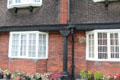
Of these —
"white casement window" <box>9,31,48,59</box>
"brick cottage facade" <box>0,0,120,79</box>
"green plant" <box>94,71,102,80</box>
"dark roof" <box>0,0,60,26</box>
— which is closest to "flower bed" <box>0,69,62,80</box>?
"brick cottage facade" <box>0,0,120,79</box>

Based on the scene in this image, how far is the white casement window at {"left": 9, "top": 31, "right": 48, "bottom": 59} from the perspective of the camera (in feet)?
30.6

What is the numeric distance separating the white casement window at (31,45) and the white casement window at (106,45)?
3.05 m

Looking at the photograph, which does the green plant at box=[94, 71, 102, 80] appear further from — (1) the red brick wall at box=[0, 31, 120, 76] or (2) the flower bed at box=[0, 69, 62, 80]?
(2) the flower bed at box=[0, 69, 62, 80]

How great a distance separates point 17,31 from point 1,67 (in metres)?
2.83

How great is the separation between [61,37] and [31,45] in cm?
197

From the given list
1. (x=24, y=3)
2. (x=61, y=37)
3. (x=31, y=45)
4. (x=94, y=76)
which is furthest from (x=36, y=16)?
(x=94, y=76)

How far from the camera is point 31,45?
30.8 ft

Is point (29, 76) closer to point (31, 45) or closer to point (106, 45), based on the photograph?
point (31, 45)

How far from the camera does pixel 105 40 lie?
847cm

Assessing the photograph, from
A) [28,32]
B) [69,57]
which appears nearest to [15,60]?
[28,32]

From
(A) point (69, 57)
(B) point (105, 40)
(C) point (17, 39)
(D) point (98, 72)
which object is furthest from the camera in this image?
(C) point (17, 39)

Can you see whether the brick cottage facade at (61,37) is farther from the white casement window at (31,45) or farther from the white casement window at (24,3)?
→ the white casement window at (24,3)

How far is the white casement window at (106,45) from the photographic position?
27.2 ft

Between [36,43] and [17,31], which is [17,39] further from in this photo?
[36,43]
